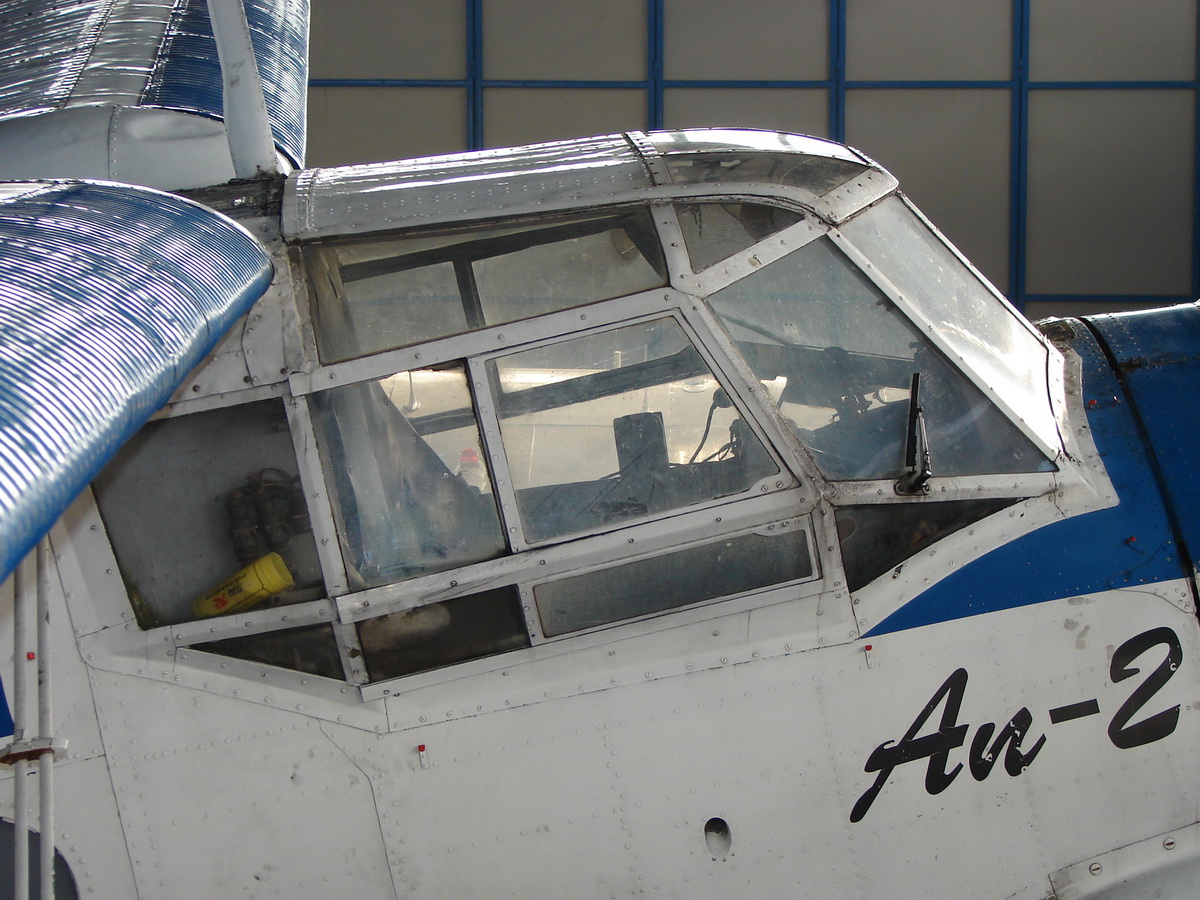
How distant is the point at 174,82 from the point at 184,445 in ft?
8.12

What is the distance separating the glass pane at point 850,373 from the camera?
259cm

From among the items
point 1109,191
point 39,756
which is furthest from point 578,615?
point 1109,191

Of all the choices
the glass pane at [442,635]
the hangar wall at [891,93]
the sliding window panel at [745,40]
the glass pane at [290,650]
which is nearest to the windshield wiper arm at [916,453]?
the glass pane at [442,635]

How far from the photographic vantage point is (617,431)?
100 inches

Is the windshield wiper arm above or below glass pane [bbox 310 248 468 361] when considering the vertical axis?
below

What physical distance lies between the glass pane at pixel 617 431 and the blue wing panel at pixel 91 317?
73 centimetres

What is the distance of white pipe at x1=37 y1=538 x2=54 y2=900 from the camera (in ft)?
6.16

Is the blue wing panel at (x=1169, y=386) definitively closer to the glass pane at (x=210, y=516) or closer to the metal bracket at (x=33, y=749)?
the glass pane at (x=210, y=516)

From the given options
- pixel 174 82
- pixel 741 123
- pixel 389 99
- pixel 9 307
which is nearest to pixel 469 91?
pixel 389 99

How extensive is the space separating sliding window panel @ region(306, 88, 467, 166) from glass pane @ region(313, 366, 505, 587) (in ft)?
37.2

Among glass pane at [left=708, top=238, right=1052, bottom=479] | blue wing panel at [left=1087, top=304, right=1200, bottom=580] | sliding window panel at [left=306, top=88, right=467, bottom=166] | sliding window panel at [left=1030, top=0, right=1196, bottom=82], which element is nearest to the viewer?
glass pane at [left=708, top=238, right=1052, bottom=479]

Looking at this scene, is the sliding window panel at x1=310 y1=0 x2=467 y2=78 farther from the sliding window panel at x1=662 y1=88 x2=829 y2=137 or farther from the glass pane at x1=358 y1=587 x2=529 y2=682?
the glass pane at x1=358 y1=587 x2=529 y2=682

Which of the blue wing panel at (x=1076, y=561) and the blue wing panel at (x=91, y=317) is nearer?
the blue wing panel at (x=91, y=317)

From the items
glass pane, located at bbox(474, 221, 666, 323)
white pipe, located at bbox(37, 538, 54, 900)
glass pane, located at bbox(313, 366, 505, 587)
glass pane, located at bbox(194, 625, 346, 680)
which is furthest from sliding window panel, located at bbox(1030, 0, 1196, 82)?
white pipe, located at bbox(37, 538, 54, 900)
